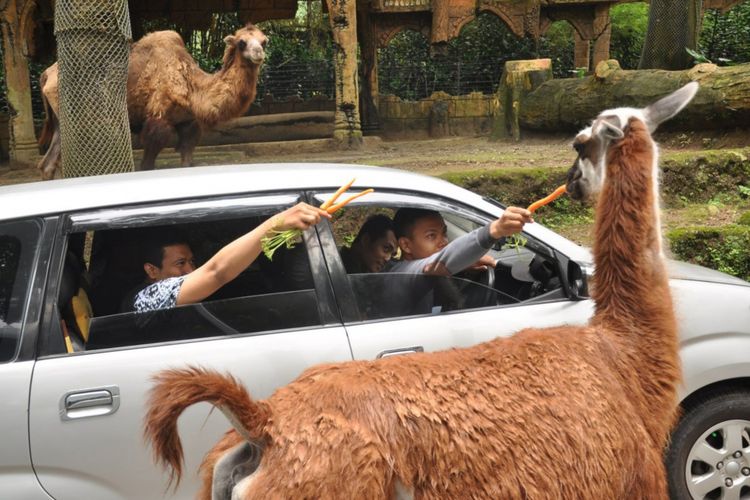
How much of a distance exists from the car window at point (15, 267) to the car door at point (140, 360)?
0.11 m

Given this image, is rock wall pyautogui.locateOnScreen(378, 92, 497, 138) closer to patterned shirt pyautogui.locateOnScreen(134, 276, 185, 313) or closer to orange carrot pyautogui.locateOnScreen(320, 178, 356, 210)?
orange carrot pyautogui.locateOnScreen(320, 178, 356, 210)

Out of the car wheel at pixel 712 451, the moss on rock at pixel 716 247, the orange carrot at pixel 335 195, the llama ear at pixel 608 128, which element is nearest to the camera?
the llama ear at pixel 608 128

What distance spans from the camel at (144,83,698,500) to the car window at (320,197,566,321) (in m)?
0.80

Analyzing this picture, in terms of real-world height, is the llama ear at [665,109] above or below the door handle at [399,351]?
above

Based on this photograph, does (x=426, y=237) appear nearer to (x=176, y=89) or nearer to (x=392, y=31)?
(x=176, y=89)

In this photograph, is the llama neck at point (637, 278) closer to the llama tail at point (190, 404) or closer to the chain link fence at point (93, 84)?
the llama tail at point (190, 404)

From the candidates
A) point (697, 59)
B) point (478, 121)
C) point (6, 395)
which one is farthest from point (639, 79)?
point (6, 395)

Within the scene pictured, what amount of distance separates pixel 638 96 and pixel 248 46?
6.23 m

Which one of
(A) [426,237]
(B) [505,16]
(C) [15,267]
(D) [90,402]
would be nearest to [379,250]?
(A) [426,237]

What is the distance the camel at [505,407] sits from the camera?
2445mm

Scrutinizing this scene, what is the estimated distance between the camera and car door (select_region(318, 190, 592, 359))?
3.71 meters

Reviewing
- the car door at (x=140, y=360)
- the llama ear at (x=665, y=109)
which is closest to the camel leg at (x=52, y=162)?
the car door at (x=140, y=360)

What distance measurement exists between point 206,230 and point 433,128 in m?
16.4

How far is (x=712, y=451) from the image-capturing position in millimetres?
4168
